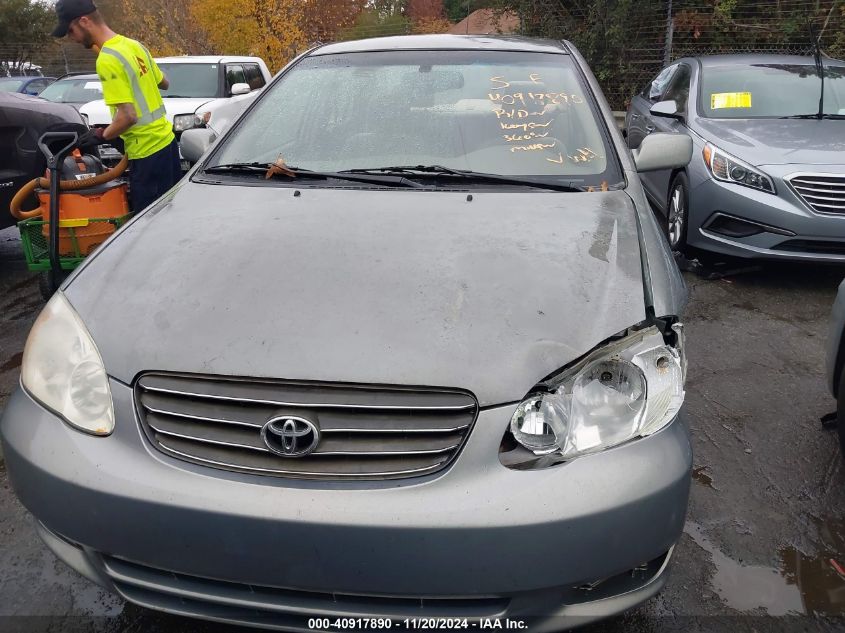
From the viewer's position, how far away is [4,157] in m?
4.98

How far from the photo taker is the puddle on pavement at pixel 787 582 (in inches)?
85.6

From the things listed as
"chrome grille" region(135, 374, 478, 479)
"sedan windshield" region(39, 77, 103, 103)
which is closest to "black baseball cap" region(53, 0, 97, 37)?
"chrome grille" region(135, 374, 478, 479)

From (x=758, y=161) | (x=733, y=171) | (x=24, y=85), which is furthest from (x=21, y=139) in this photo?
(x=24, y=85)

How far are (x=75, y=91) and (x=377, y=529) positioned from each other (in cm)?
1096

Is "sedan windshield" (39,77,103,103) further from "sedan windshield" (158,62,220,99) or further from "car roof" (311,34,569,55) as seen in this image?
"car roof" (311,34,569,55)

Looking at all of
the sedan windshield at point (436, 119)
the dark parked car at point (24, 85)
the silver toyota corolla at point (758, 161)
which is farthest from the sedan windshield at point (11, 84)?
the sedan windshield at point (436, 119)

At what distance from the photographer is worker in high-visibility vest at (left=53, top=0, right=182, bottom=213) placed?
175 inches

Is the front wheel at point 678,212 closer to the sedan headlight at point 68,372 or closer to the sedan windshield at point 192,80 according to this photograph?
the sedan headlight at point 68,372

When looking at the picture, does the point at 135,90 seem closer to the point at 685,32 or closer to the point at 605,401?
the point at 605,401

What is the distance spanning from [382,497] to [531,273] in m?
0.76

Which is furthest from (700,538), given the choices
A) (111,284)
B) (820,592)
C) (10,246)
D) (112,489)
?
(10,246)

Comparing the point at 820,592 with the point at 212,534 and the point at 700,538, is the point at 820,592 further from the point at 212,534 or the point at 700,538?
the point at 212,534

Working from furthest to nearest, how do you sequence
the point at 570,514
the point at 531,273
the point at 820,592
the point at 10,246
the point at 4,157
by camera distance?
the point at 10,246 < the point at 4,157 < the point at 820,592 < the point at 531,273 < the point at 570,514

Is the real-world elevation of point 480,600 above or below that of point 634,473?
below
